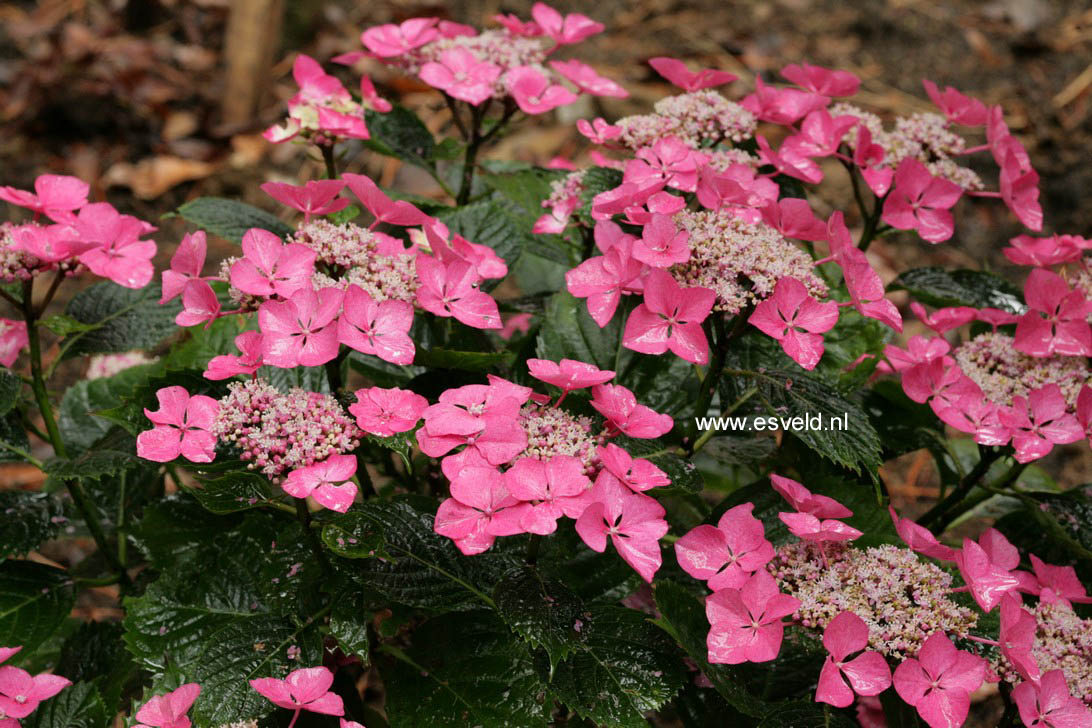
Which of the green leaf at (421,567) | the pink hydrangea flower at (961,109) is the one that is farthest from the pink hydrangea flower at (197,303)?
the pink hydrangea flower at (961,109)

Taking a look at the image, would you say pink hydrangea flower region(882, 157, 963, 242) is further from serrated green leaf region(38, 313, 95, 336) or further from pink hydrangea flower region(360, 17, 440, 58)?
serrated green leaf region(38, 313, 95, 336)

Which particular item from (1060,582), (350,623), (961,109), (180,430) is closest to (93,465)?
(180,430)

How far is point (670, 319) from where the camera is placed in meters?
0.86

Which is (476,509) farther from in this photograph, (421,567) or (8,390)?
(8,390)

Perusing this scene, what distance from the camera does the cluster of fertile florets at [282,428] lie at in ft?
2.63

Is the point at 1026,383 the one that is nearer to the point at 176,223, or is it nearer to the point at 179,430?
the point at 179,430

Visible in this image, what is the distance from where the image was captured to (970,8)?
10.0 ft

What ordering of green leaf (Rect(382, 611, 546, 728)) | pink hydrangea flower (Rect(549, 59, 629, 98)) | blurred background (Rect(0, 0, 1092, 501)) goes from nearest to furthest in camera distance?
1. green leaf (Rect(382, 611, 546, 728))
2. pink hydrangea flower (Rect(549, 59, 629, 98))
3. blurred background (Rect(0, 0, 1092, 501))

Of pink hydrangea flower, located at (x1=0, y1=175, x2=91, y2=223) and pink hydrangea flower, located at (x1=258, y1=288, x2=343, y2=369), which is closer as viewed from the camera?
pink hydrangea flower, located at (x1=258, y1=288, x2=343, y2=369)

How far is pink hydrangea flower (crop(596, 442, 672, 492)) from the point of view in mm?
795

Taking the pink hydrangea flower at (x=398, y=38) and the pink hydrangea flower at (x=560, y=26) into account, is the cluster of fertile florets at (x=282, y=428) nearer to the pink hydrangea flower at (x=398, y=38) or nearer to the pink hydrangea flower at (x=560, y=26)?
the pink hydrangea flower at (x=398, y=38)

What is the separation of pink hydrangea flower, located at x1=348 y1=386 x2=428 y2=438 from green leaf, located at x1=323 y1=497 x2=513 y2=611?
0.10m

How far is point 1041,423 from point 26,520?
116cm

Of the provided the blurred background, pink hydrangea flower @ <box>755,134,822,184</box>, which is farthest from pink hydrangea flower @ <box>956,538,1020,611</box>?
the blurred background
